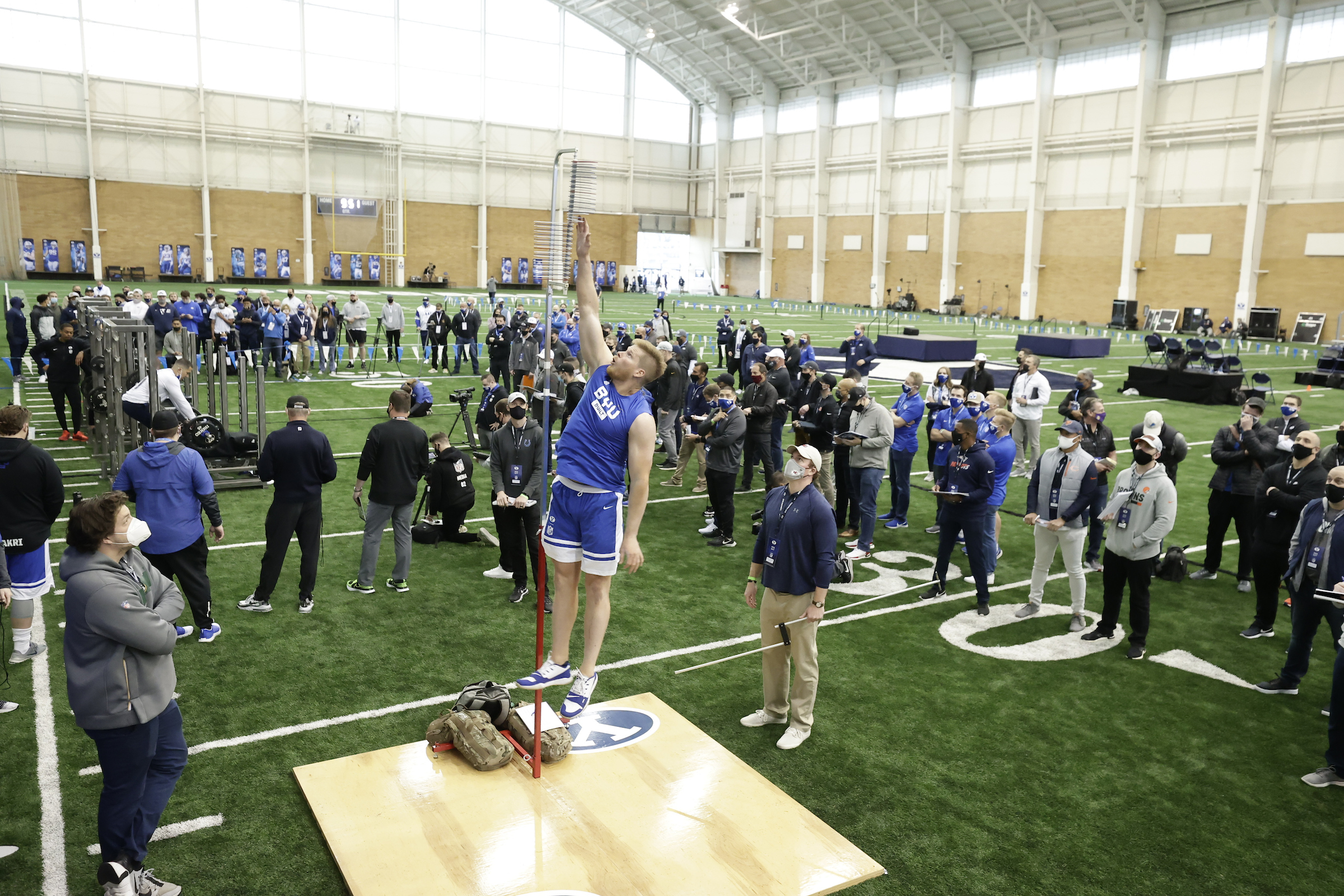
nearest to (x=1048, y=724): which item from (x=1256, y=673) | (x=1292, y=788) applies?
(x=1292, y=788)

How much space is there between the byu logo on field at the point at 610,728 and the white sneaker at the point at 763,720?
0.80 metres

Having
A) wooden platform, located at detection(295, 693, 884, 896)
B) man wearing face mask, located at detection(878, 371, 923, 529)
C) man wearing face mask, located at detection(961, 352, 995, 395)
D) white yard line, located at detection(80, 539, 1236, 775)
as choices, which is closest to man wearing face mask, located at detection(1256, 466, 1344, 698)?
white yard line, located at detection(80, 539, 1236, 775)

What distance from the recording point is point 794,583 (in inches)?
273

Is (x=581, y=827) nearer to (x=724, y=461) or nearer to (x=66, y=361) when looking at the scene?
(x=724, y=461)

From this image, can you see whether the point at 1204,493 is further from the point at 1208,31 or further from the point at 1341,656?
the point at 1208,31

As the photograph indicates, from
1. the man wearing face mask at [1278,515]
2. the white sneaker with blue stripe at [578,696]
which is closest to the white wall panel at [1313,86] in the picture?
the man wearing face mask at [1278,515]

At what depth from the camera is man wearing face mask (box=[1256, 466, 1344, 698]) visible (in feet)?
23.7

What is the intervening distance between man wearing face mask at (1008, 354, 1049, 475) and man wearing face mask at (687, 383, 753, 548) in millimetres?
5998

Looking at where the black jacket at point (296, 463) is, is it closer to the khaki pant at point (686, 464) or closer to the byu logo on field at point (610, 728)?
the byu logo on field at point (610, 728)

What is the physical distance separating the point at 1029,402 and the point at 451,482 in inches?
382

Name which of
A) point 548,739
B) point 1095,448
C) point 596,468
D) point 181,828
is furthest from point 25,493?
point 1095,448

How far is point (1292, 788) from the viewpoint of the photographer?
6691 millimetres

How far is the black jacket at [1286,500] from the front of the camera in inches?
352

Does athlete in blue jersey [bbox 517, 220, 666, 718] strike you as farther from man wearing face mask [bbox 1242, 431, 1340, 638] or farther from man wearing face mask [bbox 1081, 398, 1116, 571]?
man wearing face mask [bbox 1081, 398, 1116, 571]
